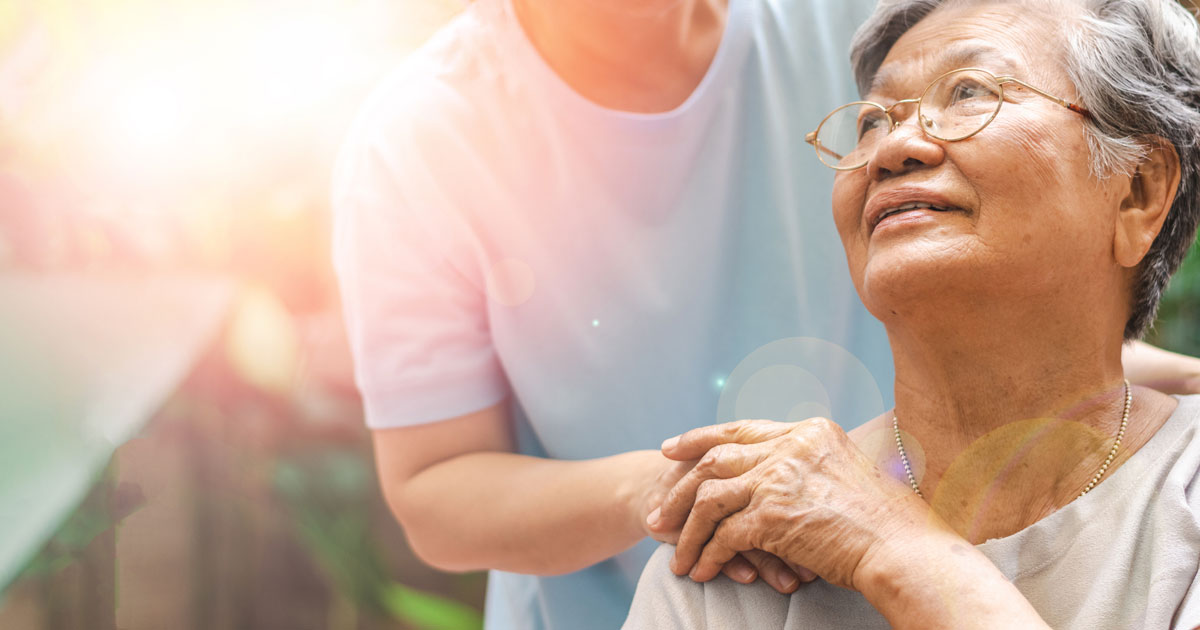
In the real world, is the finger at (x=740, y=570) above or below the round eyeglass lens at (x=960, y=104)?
below

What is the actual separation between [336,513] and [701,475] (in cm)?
136

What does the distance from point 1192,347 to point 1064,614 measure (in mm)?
1448

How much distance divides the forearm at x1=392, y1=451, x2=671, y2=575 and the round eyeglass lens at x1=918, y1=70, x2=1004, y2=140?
0.51m

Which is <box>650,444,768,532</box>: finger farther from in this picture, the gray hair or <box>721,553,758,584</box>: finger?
the gray hair

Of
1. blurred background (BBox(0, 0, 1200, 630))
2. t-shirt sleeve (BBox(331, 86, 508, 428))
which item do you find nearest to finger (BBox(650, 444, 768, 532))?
t-shirt sleeve (BBox(331, 86, 508, 428))

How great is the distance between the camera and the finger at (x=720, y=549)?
3.07ft

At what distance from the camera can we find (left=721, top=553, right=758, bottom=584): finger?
0.96 metres

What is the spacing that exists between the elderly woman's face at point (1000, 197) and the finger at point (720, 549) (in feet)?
0.98

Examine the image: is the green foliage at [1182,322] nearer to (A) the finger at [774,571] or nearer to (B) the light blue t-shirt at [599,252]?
(B) the light blue t-shirt at [599,252]

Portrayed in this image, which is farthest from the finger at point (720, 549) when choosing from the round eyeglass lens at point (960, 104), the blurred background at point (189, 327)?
the blurred background at point (189, 327)

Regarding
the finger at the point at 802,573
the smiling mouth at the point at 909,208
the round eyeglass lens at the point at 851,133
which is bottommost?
the finger at the point at 802,573

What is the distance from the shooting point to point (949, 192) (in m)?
0.95

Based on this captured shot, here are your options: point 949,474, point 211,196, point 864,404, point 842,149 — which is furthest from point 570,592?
point 211,196

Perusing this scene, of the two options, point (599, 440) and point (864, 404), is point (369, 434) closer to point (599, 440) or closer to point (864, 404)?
point (599, 440)
